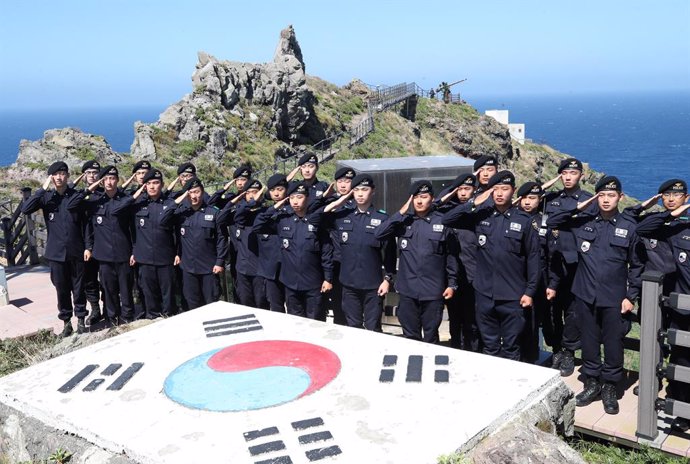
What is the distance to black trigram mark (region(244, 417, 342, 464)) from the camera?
4.06 m

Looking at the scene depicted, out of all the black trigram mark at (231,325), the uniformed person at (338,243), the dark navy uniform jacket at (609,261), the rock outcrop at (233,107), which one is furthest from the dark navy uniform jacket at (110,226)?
the rock outcrop at (233,107)

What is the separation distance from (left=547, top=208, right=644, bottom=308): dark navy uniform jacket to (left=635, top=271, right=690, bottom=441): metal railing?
28.5 inches

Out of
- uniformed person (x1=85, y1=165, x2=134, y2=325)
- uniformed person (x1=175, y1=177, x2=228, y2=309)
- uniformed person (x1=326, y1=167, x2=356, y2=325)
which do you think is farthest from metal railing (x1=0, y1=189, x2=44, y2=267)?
uniformed person (x1=326, y1=167, x2=356, y2=325)

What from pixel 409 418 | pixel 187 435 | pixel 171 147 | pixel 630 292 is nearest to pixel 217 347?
pixel 187 435

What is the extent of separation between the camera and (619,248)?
19.4 ft

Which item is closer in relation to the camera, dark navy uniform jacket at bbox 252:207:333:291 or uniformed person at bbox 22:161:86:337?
dark navy uniform jacket at bbox 252:207:333:291

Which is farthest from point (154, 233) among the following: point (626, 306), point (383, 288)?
point (626, 306)

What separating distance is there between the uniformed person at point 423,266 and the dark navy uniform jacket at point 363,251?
0.27m

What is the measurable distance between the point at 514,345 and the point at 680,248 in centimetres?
166

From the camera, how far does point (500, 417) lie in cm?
447

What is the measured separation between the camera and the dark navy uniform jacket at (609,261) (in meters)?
5.87

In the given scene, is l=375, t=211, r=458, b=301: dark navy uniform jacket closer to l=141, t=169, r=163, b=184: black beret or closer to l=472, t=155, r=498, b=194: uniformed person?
l=472, t=155, r=498, b=194: uniformed person

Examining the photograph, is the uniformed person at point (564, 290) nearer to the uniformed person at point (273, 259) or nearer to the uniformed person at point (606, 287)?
the uniformed person at point (606, 287)

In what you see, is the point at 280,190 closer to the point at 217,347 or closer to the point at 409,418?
the point at 217,347
